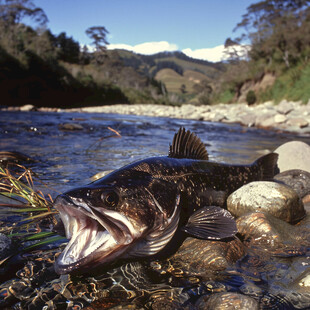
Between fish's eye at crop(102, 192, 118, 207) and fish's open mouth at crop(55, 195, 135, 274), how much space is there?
0.17ft

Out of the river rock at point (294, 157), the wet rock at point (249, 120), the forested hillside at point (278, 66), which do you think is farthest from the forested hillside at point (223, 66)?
the river rock at point (294, 157)

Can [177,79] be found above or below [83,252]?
above

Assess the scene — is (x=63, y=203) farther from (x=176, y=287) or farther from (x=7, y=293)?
(x=176, y=287)

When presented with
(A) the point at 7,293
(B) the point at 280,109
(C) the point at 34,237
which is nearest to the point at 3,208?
(C) the point at 34,237

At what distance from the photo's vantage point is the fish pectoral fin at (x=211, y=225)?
2307mm

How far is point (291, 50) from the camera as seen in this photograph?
30.3m

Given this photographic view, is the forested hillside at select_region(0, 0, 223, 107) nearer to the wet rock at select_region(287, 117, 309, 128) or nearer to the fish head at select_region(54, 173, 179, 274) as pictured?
the wet rock at select_region(287, 117, 309, 128)

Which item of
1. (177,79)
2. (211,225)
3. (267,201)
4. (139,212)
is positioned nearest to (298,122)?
(267,201)

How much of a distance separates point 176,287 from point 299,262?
984 mm

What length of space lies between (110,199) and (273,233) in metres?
1.56

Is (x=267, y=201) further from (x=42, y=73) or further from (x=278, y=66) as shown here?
(x=42, y=73)

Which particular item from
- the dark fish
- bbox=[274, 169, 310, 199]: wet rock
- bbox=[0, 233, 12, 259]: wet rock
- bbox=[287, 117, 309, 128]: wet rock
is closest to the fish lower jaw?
the dark fish

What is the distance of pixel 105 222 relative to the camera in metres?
1.78

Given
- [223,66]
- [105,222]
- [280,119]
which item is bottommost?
[105,222]
